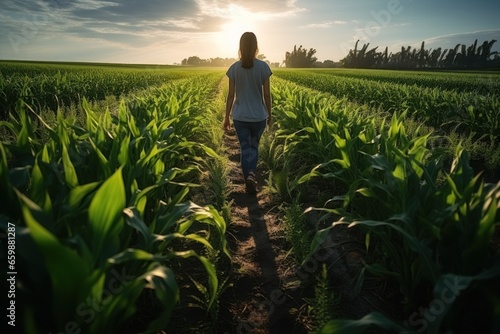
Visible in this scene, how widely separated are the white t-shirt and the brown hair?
120mm

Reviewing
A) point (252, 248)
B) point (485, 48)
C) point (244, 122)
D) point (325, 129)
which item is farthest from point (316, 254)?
point (485, 48)

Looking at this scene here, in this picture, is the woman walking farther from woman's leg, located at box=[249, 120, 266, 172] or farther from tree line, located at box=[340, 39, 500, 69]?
tree line, located at box=[340, 39, 500, 69]

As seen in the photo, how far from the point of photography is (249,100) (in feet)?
12.8

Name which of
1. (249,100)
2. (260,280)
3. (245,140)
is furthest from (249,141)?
(260,280)

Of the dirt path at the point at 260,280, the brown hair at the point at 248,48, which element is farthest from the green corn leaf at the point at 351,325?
the brown hair at the point at 248,48

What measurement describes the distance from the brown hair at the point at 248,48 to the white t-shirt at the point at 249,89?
0.12 metres

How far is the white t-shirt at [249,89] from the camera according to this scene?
3.84 meters

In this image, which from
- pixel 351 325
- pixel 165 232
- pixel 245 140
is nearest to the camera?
pixel 351 325

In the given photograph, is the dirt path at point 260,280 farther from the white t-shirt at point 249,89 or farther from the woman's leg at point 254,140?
the white t-shirt at point 249,89

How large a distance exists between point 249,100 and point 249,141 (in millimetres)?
522

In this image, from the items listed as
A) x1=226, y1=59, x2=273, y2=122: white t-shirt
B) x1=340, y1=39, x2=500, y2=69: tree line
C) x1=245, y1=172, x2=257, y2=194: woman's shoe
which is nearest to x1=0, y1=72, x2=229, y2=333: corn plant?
x1=245, y1=172, x2=257, y2=194: woman's shoe

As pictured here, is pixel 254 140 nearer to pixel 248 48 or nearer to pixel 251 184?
pixel 251 184

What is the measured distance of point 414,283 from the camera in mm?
1901

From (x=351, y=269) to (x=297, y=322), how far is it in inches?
27.1
